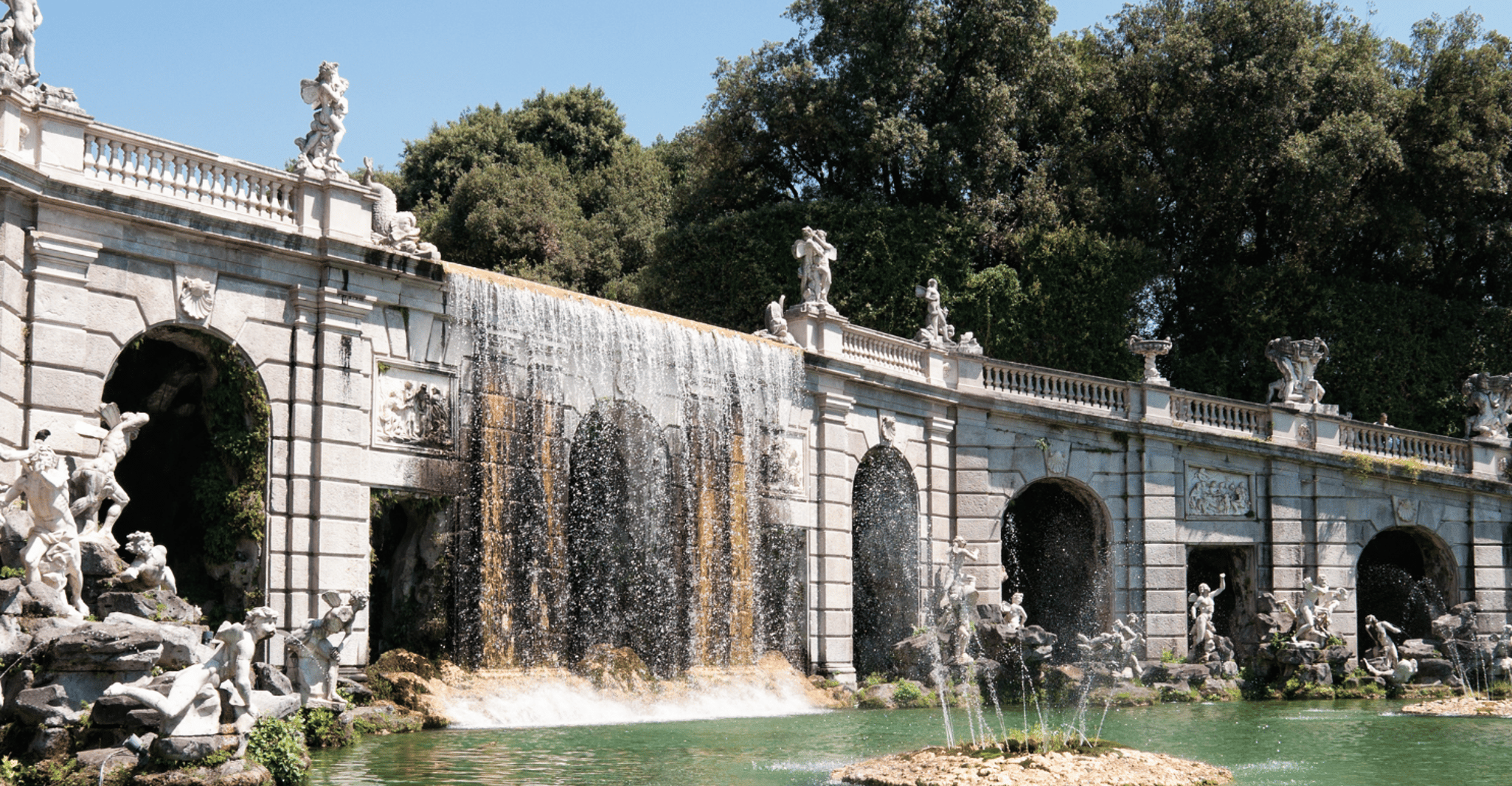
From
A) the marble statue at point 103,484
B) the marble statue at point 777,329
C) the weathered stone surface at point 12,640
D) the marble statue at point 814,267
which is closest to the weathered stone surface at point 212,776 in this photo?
the weathered stone surface at point 12,640

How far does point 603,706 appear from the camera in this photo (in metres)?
22.2

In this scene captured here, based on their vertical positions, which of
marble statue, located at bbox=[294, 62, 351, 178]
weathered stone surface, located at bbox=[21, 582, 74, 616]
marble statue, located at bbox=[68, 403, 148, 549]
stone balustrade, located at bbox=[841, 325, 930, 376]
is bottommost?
weathered stone surface, located at bbox=[21, 582, 74, 616]

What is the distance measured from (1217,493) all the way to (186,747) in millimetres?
23341

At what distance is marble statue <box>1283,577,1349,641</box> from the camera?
3011 centimetres

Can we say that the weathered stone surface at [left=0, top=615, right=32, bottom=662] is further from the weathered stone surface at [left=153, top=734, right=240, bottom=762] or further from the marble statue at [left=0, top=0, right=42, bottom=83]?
the marble statue at [left=0, top=0, right=42, bottom=83]

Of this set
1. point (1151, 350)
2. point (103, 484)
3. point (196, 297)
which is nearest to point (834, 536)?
point (1151, 350)

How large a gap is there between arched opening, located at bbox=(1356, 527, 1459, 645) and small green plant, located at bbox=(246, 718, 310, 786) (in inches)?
1003

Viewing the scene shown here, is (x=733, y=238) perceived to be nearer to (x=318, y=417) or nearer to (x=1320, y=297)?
(x=1320, y=297)

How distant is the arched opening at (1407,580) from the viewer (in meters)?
33.2

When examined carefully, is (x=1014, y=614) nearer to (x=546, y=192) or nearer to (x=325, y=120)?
(x=325, y=120)

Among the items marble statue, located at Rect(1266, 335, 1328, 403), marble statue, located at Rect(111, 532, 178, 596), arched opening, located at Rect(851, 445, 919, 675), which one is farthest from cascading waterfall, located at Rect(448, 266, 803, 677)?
marble statue, located at Rect(1266, 335, 1328, 403)

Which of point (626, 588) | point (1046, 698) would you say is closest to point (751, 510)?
point (626, 588)

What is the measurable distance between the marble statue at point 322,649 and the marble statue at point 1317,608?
19.4 meters

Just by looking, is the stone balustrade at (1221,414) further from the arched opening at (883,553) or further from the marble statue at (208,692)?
the marble statue at (208,692)
